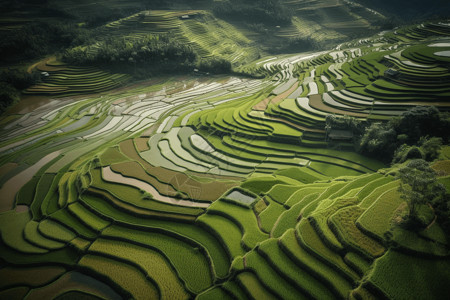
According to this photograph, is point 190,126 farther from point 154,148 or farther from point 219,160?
point 219,160

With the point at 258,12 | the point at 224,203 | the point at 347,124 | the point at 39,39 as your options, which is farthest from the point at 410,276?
the point at 258,12

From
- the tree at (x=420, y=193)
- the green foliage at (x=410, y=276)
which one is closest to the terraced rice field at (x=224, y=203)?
the green foliage at (x=410, y=276)

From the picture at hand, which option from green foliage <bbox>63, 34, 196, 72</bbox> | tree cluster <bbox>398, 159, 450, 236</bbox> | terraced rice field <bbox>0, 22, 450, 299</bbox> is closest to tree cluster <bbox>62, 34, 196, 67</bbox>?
green foliage <bbox>63, 34, 196, 72</bbox>

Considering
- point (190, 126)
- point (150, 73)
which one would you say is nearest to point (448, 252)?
point (190, 126)

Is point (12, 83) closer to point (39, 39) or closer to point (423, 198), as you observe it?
point (39, 39)

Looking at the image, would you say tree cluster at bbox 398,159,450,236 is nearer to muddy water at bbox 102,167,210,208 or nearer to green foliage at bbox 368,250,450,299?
green foliage at bbox 368,250,450,299
